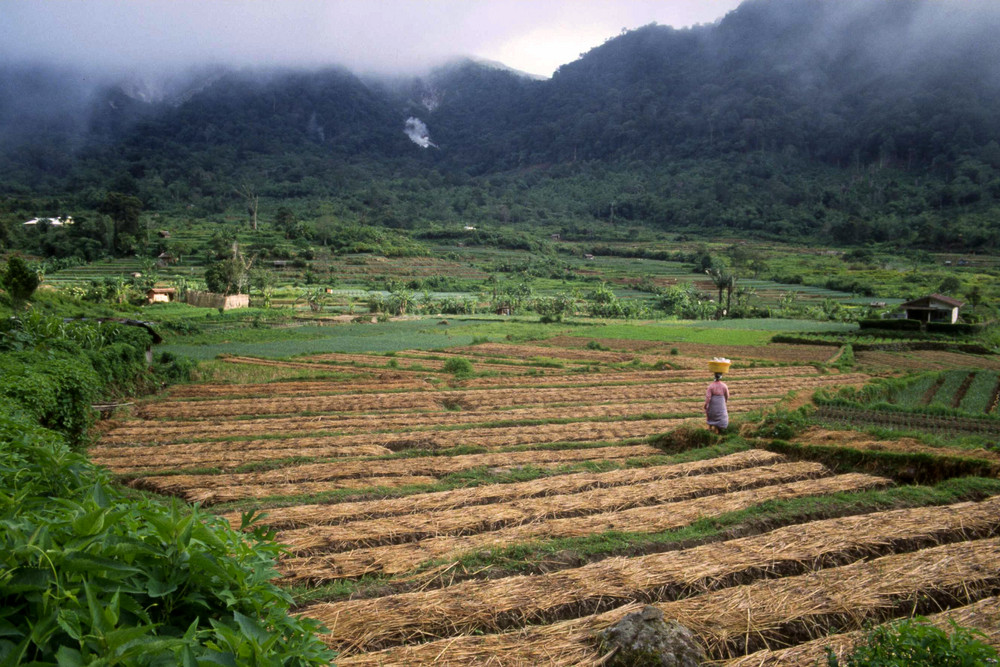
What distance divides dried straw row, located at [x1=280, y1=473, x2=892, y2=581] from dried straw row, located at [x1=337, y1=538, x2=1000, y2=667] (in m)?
1.51

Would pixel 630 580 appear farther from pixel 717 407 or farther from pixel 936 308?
pixel 936 308

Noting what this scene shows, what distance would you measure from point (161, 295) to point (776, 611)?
45095mm

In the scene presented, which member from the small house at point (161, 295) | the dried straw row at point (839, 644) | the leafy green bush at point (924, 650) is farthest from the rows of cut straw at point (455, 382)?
the small house at point (161, 295)

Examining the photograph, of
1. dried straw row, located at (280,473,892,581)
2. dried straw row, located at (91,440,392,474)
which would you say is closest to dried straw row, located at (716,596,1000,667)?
dried straw row, located at (280,473,892,581)

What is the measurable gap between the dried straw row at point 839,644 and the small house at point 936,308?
1421 inches

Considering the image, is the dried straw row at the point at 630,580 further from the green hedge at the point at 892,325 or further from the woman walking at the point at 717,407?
the green hedge at the point at 892,325

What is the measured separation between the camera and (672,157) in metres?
155

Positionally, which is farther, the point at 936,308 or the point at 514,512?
the point at 936,308

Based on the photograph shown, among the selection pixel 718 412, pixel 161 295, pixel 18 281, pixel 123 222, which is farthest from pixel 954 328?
pixel 123 222

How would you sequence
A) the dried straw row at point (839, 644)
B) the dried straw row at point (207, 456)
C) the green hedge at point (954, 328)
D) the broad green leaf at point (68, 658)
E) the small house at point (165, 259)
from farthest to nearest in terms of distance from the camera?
the small house at point (165, 259) → the green hedge at point (954, 328) → the dried straw row at point (207, 456) → the dried straw row at point (839, 644) → the broad green leaf at point (68, 658)

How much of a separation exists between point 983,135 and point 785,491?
14581cm

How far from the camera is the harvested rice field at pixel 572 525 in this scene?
4527mm

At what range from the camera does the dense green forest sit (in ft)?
318

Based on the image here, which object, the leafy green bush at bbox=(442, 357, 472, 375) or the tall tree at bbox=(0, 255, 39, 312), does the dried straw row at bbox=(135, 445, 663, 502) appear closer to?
the leafy green bush at bbox=(442, 357, 472, 375)
